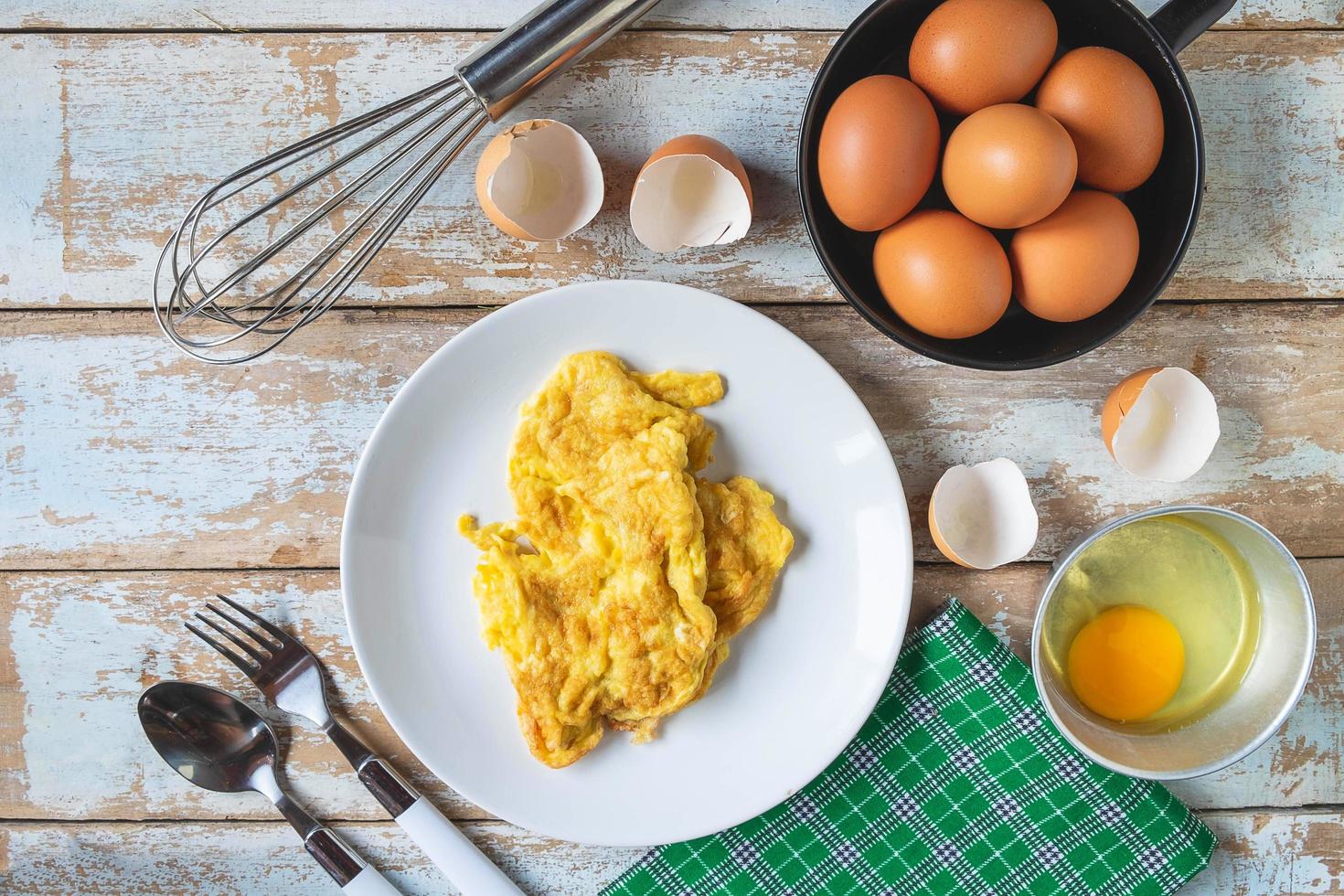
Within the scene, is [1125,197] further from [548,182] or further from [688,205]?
[548,182]

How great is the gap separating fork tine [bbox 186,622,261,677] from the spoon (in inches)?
1.9

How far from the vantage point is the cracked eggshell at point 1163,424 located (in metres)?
1.16

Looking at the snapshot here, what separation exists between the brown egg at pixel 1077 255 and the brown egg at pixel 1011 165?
0.05 meters

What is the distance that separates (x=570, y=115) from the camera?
3.96 feet

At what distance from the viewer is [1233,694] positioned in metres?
1.18

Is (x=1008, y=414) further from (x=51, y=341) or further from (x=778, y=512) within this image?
(x=51, y=341)

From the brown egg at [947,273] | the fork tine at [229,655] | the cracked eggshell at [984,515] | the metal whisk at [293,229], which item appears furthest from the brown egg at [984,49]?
the fork tine at [229,655]

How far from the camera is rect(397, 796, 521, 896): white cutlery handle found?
4.00 feet

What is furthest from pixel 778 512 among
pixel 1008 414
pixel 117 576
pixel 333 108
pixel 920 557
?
pixel 117 576

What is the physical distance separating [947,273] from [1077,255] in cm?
15

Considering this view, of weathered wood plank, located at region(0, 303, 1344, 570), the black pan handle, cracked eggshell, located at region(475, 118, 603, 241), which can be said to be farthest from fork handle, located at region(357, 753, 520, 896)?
the black pan handle

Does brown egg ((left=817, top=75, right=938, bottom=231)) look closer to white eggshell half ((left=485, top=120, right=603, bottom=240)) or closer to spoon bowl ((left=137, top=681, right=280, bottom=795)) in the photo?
white eggshell half ((left=485, top=120, right=603, bottom=240))

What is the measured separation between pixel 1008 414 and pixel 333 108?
1016 mm

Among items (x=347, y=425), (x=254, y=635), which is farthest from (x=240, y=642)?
(x=347, y=425)
